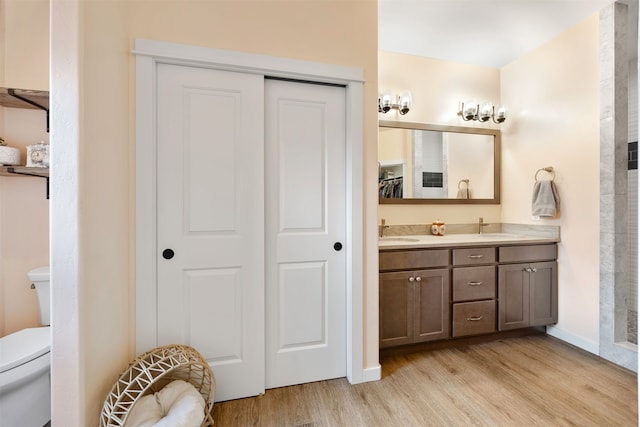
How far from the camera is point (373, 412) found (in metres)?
1.64

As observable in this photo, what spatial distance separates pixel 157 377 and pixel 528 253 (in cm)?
278

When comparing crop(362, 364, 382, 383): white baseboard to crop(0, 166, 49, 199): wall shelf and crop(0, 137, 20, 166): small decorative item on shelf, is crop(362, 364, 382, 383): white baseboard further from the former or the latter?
crop(0, 137, 20, 166): small decorative item on shelf

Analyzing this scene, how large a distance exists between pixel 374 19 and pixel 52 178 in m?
1.94

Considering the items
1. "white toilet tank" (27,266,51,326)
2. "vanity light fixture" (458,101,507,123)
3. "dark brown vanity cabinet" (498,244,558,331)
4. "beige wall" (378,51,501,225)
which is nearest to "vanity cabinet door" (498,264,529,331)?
"dark brown vanity cabinet" (498,244,558,331)

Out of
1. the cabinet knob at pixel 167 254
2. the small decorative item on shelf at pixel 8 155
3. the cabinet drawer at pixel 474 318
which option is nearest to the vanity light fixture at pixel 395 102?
the cabinet drawer at pixel 474 318

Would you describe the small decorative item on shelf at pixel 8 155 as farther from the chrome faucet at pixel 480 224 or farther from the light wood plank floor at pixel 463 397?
the chrome faucet at pixel 480 224

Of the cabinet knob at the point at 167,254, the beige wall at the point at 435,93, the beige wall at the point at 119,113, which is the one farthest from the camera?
the beige wall at the point at 435,93

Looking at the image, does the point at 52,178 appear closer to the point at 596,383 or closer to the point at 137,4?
the point at 137,4

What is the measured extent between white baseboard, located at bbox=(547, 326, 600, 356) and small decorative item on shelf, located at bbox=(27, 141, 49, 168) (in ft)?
12.7

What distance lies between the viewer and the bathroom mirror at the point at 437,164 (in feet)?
8.98

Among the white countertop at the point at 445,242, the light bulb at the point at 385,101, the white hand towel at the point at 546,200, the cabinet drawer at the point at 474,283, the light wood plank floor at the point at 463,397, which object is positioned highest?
the light bulb at the point at 385,101

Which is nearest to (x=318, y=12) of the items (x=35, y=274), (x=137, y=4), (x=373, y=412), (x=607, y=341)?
(x=137, y=4)

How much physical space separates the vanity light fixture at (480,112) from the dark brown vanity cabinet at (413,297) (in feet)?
4.97

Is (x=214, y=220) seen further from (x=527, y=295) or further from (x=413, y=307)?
(x=527, y=295)
